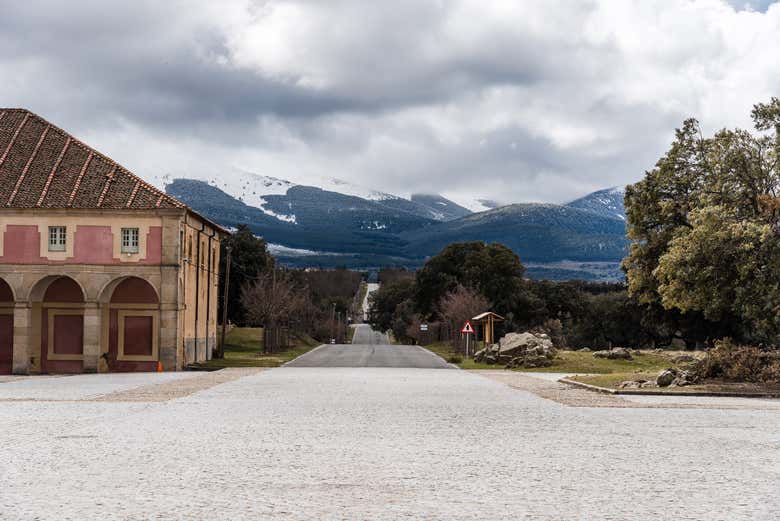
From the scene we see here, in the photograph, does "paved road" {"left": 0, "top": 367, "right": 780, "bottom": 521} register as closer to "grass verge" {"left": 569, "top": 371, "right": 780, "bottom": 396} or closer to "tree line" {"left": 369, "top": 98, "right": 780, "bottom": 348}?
"grass verge" {"left": 569, "top": 371, "right": 780, "bottom": 396}

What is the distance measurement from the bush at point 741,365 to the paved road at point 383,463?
28.4 feet

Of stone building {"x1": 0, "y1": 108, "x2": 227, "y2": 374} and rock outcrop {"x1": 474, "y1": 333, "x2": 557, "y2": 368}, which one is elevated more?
stone building {"x1": 0, "y1": 108, "x2": 227, "y2": 374}

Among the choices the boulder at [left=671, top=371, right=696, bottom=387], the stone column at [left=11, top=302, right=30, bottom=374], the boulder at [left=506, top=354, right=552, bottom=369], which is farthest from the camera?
the boulder at [left=506, top=354, right=552, bottom=369]

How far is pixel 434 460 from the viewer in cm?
1250

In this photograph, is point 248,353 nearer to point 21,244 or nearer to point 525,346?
point 525,346

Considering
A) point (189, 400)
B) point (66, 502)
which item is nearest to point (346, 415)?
point (189, 400)

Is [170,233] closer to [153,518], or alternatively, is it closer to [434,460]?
[434,460]

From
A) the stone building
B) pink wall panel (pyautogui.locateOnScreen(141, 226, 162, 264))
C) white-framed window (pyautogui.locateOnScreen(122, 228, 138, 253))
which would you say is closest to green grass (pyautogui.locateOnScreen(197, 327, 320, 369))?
the stone building

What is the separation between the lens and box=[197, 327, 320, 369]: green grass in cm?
5072

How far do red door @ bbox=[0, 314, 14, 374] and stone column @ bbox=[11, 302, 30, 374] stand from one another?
1.51 metres

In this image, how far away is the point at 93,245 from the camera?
43.7 meters

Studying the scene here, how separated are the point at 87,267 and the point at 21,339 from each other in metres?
4.19

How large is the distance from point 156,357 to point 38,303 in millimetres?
6032

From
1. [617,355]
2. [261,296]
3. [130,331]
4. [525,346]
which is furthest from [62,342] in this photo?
[617,355]
